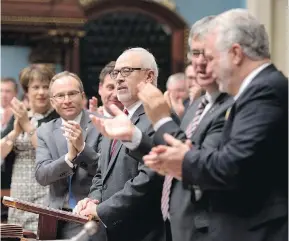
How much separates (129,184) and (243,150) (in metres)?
0.98

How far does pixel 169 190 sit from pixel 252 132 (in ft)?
1.93

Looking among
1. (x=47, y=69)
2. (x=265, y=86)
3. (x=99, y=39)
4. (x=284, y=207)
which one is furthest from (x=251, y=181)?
(x=99, y=39)

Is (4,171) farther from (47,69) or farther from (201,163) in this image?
(201,163)

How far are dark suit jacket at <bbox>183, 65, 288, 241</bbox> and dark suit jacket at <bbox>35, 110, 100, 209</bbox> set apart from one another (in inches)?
62.5

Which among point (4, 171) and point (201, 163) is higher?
point (201, 163)

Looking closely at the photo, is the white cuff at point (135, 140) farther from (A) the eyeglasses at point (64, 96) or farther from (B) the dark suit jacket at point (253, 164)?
(A) the eyeglasses at point (64, 96)

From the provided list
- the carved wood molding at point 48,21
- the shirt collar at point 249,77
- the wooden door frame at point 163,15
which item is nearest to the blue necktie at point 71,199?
the shirt collar at point 249,77

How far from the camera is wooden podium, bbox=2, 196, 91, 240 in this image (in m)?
3.66

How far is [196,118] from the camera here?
10.5ft

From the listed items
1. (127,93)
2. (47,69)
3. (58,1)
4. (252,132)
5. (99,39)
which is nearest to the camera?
(252,132)

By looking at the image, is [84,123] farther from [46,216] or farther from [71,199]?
[46,216]

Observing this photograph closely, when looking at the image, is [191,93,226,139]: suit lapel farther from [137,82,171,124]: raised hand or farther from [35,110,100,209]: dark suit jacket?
[35,110,100,209]: dark suit jacket

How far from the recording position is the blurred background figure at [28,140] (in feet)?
17.2

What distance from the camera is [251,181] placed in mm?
2812
